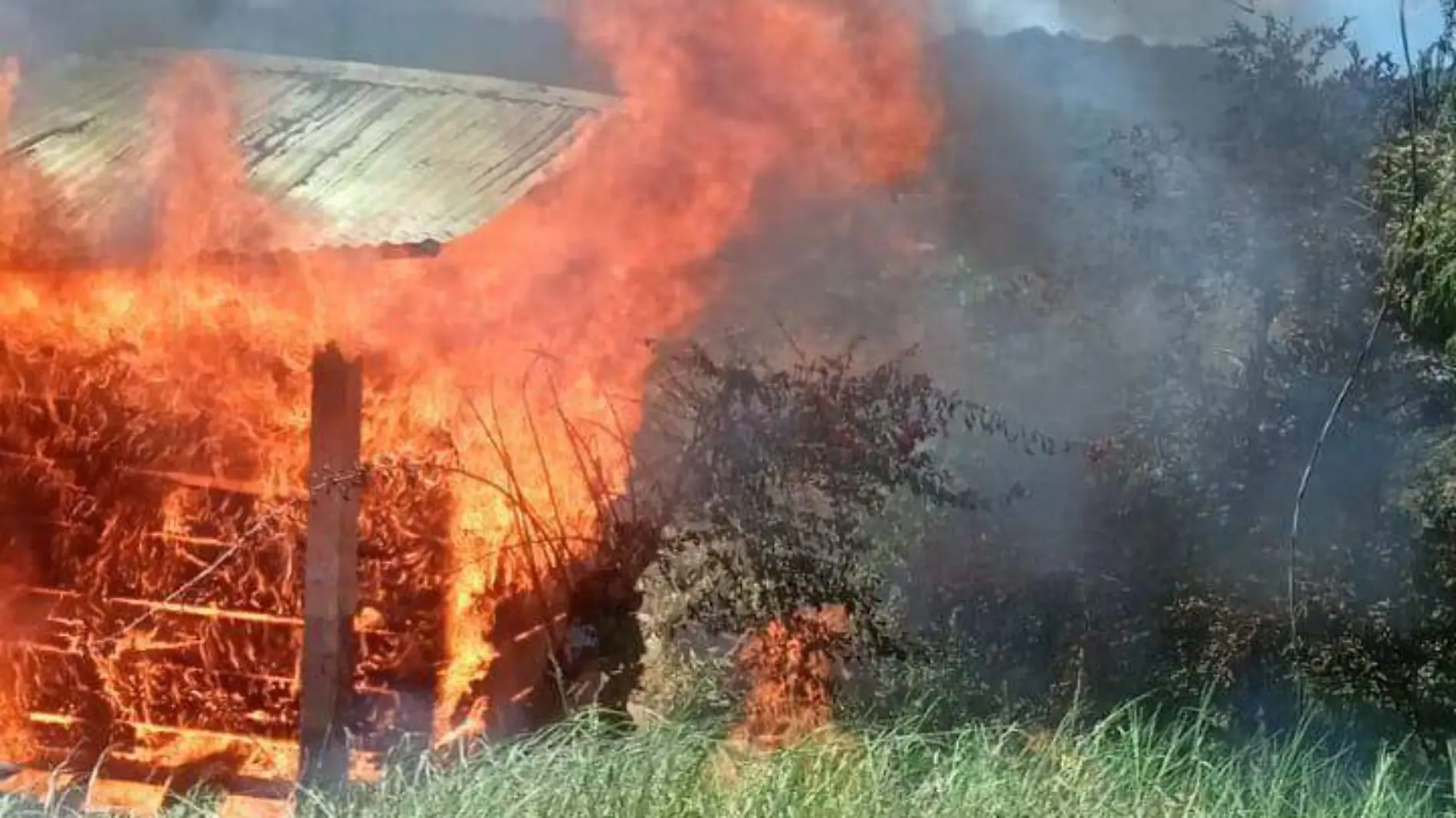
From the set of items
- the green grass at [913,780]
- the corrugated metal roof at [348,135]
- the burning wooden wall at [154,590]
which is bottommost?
the green grass at [913,780]

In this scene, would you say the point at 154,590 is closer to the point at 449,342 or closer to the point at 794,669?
the point at 449,342

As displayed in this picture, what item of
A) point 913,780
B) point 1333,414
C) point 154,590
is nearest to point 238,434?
point 154,590

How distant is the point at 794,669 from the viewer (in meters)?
6.45

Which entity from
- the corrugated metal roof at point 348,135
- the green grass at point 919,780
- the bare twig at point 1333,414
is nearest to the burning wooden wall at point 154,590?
the corrugated metal roof at point 348,135

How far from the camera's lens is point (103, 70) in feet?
23.4

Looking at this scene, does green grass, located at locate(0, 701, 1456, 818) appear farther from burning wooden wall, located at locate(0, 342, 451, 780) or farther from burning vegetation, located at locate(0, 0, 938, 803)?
burning wooden wall, located at locate(0, 342, 451, 780)

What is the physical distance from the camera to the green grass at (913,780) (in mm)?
5148

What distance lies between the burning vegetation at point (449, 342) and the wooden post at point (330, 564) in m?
0.14

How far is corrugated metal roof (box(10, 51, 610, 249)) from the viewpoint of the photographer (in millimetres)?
5957

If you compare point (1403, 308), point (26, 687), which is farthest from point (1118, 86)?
point (26, 687)

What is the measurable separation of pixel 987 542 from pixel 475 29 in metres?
3.48

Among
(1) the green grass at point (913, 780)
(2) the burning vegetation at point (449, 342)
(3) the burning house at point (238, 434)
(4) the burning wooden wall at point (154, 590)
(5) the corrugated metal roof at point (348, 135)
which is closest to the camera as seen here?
(1) the green grass at point (913, 780)

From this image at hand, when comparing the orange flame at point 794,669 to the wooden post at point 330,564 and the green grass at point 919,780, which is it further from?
the wooden post at point 330,564

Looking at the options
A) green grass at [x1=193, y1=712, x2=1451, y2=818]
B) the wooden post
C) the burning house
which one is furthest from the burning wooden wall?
green grass at [x1=193, y1=712, x2=1451, y2=818]
